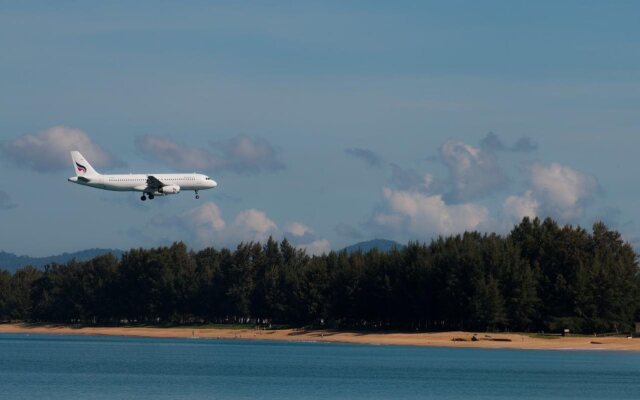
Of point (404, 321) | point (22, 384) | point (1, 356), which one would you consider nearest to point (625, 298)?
point (404, 321)

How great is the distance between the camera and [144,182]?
15425 centimetres

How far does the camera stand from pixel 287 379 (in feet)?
339

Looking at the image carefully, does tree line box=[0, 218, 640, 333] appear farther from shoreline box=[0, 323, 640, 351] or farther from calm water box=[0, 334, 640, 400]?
calm water box=[0, 334, 640, 400]

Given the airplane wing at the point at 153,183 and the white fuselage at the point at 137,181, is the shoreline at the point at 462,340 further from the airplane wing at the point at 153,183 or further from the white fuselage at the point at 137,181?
the airplane wing at the point at 153,183

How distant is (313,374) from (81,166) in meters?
63.3

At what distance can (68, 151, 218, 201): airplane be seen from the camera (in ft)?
498

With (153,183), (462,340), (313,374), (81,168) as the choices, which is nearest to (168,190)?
(153,183)

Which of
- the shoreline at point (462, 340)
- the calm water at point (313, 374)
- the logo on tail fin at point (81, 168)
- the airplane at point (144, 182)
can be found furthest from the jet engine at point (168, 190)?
the shoreline at point (462, 340)

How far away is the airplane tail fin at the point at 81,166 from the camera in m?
159

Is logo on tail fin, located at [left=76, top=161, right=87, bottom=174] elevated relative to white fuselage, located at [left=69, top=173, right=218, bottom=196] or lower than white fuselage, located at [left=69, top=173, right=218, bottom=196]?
elevated

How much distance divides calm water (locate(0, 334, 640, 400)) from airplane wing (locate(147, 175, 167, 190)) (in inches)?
788

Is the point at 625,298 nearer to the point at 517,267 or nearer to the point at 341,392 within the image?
the point at 517,267

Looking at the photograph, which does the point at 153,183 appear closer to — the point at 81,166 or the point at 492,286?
the point at 81,166

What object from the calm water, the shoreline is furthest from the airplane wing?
the shoreline
